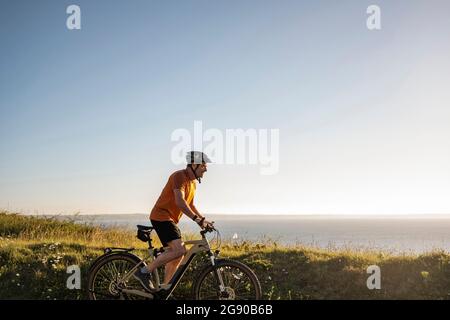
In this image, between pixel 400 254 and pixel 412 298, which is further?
pixel 400 254

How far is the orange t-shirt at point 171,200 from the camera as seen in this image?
8133 millimetres

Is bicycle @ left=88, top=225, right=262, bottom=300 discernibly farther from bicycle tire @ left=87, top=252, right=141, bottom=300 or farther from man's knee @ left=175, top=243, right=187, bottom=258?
man's knee @ left=175, top=243, right=187, bottom=258

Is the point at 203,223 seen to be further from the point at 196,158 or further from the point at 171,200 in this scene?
the point at 196,158

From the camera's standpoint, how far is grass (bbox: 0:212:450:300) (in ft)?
31.4

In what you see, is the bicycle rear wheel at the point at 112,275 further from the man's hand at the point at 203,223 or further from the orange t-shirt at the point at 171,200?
the man's hand at the point at 203,223

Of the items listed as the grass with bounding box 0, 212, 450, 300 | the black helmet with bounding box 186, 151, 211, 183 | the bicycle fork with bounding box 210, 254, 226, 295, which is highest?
the black helmet with bounding box 186, 151, 211, 183

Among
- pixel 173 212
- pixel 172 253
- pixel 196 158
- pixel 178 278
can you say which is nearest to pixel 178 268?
pixel 178 278

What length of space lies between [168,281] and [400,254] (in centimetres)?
613

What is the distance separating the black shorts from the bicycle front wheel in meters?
0.77

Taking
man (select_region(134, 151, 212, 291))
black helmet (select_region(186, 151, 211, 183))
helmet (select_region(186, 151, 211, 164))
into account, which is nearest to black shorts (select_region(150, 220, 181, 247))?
man (select_region(134, 151, 212, 291))

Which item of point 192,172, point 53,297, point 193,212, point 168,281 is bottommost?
point 53,297

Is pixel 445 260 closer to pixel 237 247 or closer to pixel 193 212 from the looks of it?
pixel 237 247
